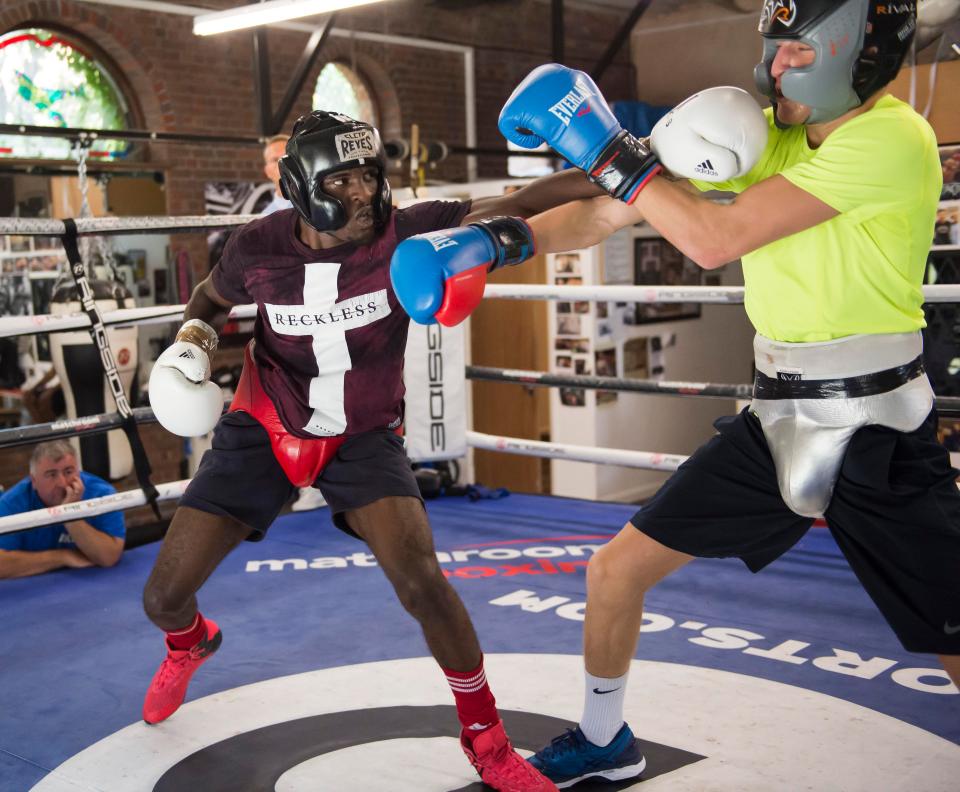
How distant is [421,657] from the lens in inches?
106

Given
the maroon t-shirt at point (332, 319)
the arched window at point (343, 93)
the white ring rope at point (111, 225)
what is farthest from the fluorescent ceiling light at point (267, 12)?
the arched window at point (343, 93)

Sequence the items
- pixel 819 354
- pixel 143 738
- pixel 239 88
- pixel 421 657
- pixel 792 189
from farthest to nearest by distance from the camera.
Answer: pixel 239 88 → pixel 421 657 → pixel 143 738 → pixel 819 354 → pixel 792 189

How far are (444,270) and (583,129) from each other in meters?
0.29

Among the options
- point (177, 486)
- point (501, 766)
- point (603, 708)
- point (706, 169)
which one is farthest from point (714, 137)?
point (177, 486)

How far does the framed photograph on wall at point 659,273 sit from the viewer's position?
6.49 meters

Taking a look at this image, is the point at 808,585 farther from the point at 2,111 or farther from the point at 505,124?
the point at 2,111

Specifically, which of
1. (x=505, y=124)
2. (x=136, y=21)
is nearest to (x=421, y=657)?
(x=505, y=124)

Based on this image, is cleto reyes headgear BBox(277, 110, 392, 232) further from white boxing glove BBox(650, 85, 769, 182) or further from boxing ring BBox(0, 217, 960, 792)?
boxing ring BBox(0, 217, 960, 792)

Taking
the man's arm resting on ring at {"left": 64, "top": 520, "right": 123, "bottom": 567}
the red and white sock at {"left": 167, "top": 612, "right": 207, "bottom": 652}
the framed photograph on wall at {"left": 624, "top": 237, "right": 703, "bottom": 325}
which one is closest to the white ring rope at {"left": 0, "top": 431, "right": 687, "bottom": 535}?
the man's arm resting on ring at {"left": 64, "top": 520, "right": 123, "bottom": 567}

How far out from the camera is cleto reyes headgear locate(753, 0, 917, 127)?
63.9 inches

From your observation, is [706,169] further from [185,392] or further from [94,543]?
[94,543]

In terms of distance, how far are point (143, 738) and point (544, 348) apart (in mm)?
4370

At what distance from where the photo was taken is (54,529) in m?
3.61

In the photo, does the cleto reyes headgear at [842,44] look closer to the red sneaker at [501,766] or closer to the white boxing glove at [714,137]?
the white boxing glove at [714,137]
